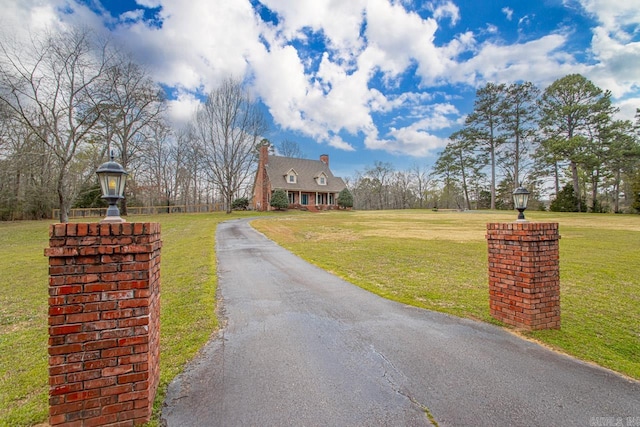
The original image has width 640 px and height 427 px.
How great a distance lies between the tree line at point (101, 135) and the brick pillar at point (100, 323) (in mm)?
18441

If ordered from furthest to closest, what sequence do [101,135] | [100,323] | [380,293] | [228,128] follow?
1. [228,128]
2. [101,135]
3. [380,293]
4. [100,323]

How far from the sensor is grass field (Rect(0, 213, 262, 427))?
91.0 inches

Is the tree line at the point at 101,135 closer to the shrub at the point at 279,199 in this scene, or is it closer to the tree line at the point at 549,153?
the shrub at the point at 279,199

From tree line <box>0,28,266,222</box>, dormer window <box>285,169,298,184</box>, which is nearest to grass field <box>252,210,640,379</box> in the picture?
tree line <box>0,28,266,222</box>

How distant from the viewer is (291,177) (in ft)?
115

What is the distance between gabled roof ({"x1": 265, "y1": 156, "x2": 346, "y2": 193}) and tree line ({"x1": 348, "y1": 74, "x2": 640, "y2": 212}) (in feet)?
55.9

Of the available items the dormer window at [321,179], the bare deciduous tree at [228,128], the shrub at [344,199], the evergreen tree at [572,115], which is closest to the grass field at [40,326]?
the bare deciduous tree at [228,128]

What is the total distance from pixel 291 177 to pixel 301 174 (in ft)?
Result: 6.29

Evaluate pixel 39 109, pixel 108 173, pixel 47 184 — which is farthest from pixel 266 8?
pixel 47 184

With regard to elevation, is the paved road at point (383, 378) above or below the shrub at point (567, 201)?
below

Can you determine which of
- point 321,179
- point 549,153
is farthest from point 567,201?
point 321,179

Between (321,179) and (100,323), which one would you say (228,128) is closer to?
(321,179)

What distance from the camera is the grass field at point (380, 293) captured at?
2850 mm

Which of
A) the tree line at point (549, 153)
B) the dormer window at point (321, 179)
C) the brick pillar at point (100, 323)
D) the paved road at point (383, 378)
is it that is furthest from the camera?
the dormer window at point (321, 179)
